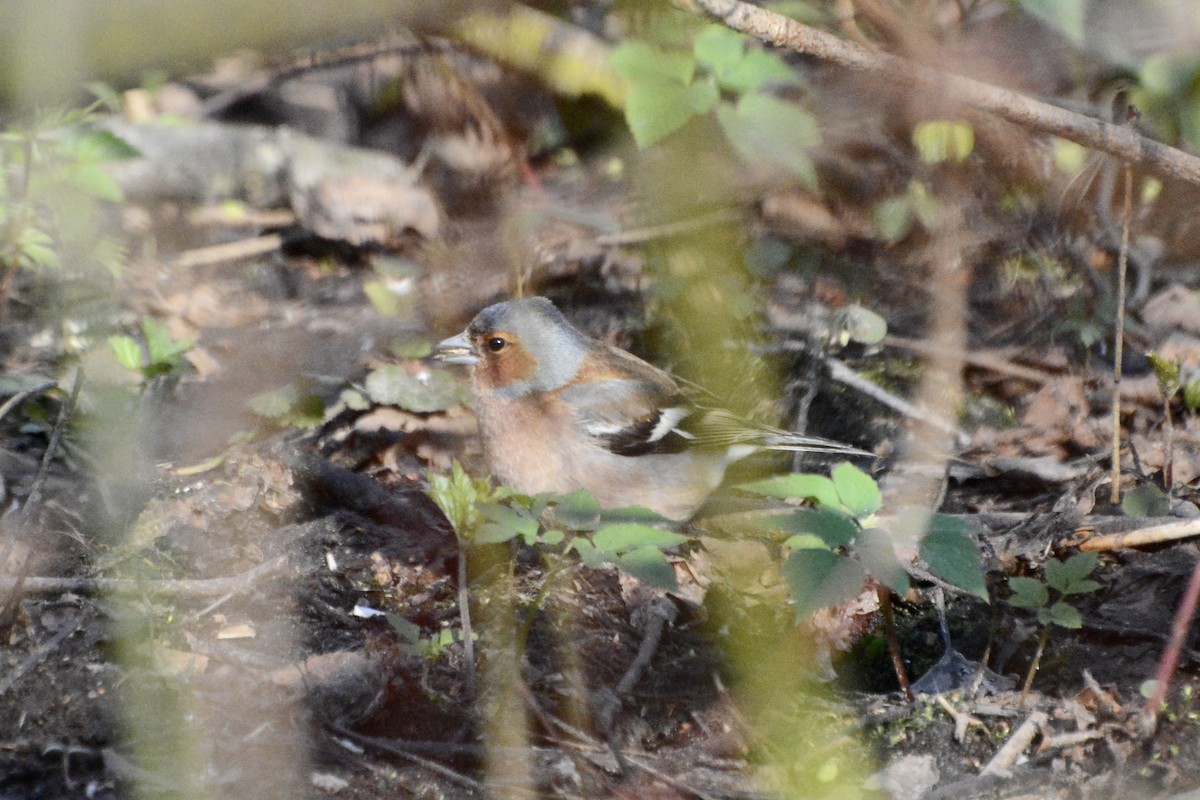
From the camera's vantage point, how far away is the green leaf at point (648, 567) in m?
2.69

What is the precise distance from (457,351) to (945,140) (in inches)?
111

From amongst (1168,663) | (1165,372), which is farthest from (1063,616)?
(1165,372)

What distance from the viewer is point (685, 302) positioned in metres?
5.40

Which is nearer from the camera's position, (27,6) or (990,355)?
(27,6)

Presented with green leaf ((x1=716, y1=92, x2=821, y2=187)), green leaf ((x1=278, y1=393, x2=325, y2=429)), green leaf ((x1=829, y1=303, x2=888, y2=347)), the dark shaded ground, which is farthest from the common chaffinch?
green leaf ((x1=716, y1=92, x2=821, y2=187))

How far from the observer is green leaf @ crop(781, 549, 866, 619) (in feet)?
8.52

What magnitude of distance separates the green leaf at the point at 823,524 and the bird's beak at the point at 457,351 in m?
2.00

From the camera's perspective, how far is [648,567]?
2.73m

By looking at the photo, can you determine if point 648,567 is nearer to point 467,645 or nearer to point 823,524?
point 823,524

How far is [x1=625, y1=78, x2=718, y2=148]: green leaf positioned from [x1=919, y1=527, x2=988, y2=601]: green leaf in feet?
8.09

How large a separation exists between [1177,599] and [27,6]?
12.7 ft

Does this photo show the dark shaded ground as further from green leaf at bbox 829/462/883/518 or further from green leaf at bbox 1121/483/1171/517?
green leaf at bbox 829/462/883/518

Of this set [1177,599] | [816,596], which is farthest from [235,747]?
[1177,599]

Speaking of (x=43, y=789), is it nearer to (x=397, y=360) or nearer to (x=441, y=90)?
(x=397, y=360)
